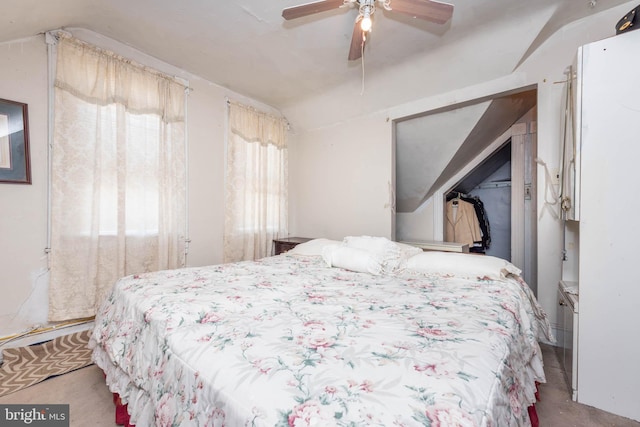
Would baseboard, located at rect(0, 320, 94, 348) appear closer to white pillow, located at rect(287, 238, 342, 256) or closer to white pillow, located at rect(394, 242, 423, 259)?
white pillow, located at rect(287, 238, 342, 256)

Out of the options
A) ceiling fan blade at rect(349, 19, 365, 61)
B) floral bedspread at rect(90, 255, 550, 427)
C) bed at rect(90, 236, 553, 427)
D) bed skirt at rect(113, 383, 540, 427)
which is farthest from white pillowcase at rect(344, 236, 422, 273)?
ceiling fan blade at rect(349, 19, 365, 61)

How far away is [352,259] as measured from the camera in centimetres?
205

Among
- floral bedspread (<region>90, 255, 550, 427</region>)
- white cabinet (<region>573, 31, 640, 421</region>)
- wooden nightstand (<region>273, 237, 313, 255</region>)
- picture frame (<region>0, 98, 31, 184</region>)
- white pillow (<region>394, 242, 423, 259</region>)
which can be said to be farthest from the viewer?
wooden nightstand (<region>273, 237, 313, 255</region>)

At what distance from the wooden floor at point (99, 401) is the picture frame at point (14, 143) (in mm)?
1408

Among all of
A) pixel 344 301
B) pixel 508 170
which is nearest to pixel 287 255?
pixel 344 301

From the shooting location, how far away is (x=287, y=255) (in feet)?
8.80

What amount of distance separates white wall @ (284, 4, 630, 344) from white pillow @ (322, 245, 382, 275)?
1.08 m

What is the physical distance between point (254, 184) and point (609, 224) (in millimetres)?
3114

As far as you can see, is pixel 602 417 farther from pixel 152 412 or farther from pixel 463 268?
pixel 152 412

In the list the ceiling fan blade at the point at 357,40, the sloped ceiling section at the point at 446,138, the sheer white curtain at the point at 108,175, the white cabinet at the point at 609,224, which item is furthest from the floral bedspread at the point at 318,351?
the sloped ceiling section at the point at 446,138

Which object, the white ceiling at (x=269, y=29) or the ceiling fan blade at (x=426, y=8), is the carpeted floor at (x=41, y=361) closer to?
the white ceiling at (x=269, y=29)

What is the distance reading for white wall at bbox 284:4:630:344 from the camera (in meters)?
2.15

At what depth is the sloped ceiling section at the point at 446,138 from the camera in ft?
9.32

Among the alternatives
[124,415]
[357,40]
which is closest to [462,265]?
[357,40]
